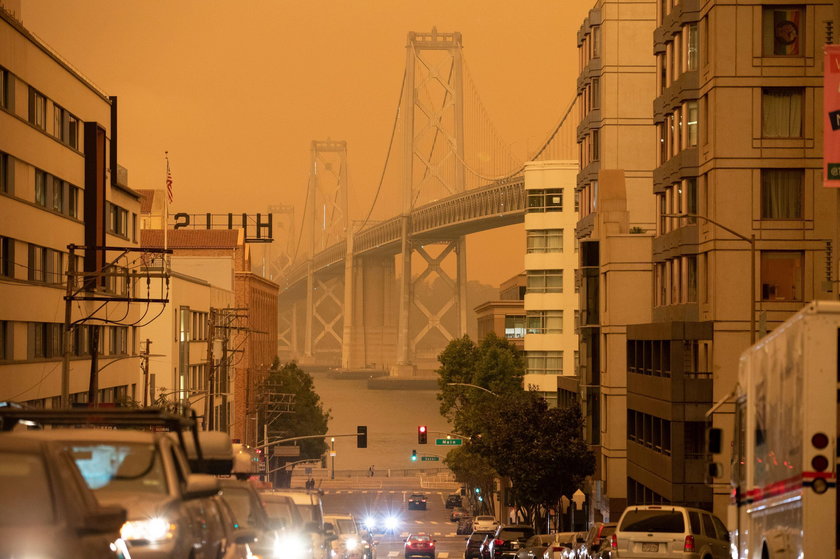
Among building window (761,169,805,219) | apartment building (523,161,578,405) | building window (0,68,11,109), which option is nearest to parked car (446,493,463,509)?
apartment building (523,161,578,405)

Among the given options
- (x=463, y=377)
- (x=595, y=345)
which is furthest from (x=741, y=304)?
(x=463, y=377)

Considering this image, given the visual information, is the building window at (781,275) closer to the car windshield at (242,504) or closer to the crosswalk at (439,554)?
the crosswalk at (439,554)

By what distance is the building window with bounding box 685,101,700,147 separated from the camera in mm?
48219

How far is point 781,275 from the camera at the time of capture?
149 ft

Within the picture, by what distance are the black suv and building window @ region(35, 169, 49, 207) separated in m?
22.9

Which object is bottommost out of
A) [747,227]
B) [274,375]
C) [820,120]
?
[274,375]

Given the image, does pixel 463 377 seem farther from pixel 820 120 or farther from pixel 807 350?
pixel 807 350

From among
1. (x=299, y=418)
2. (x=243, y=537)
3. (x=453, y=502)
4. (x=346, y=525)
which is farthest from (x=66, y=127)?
(x=453, y=502)

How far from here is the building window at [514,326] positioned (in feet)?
439

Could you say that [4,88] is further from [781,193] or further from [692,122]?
[781,193]

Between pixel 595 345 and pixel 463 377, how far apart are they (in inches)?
1709

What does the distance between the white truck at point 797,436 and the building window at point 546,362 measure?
74.6 m

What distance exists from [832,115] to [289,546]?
14747 mm

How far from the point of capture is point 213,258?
380ft
